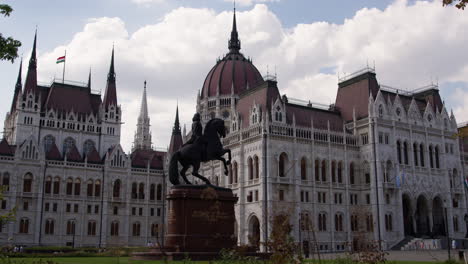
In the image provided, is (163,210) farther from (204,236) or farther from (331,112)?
(204,236)

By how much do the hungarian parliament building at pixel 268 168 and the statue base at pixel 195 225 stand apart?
34534 mm

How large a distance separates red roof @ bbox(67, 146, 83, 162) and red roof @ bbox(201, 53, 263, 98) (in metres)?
26.7

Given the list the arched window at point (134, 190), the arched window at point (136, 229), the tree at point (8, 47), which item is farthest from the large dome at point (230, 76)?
the tree at point (8, 47)

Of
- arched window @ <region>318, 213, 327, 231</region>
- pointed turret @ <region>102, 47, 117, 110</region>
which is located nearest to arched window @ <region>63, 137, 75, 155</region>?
pointed turret @ <region>102, 47, 117, 110</region>

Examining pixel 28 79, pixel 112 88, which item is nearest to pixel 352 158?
pixel 112 88

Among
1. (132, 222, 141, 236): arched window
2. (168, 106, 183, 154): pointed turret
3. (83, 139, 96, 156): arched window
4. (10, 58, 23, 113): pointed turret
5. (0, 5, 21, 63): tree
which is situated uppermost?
(10, 58, 23, 113): pointed turret

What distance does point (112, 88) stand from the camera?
3777 inches

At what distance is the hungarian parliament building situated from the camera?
68688mm

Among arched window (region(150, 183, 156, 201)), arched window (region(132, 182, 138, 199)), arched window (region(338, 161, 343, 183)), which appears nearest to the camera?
arched window (region(338, 161, 343, 183))

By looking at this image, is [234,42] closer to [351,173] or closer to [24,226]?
[351,173]

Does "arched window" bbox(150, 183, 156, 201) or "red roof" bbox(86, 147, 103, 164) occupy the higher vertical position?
"red roof" bbox(86, 147, 103, 164)

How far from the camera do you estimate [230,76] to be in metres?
95.6

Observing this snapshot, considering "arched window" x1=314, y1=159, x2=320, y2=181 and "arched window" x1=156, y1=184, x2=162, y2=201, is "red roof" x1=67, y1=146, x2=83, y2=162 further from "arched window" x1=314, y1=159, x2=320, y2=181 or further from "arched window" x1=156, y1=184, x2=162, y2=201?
"arched window" x1=314, y1=159, x2=320, y2=181

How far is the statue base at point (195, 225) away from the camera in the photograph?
1039 inches
